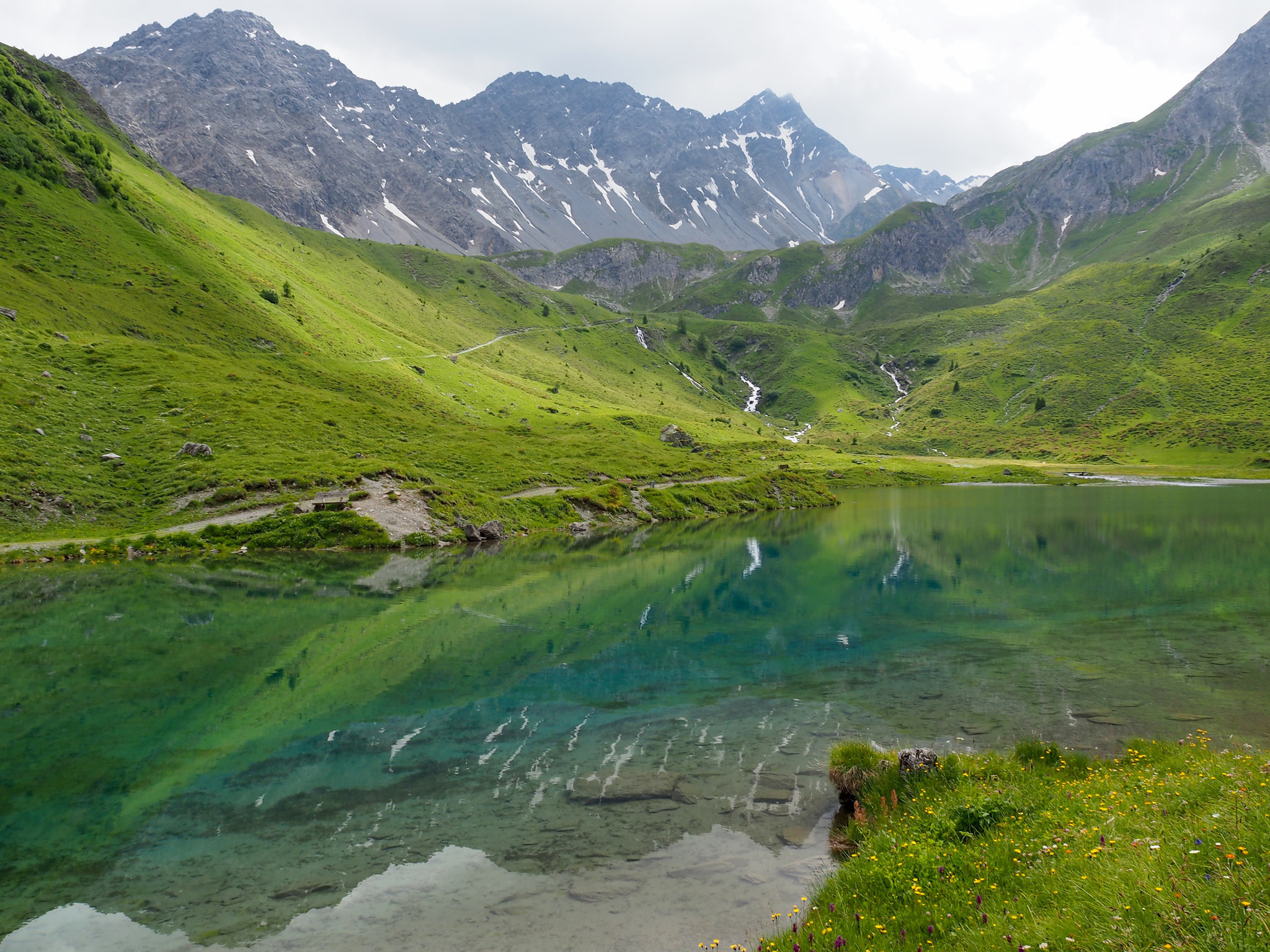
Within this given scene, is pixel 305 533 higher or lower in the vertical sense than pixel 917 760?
lower

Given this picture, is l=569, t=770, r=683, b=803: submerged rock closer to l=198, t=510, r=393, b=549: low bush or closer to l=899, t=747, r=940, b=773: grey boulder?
l=899, t=747, r=940, b=773: grey boulder

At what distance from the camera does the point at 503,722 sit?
19625 mm

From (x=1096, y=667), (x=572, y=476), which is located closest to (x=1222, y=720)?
(x=1096, y=667)

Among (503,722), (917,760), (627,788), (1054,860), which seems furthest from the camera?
(503,722)

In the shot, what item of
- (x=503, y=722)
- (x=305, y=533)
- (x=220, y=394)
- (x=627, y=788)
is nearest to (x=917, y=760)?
(x=627, y=788)

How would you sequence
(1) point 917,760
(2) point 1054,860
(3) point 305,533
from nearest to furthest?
1. (2) point 1054,860
2. (1) point 917,760
3. (3) point 305,533

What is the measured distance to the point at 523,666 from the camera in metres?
25.6

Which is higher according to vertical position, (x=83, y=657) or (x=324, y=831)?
(x=324, y=831)

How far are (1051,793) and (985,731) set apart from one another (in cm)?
606

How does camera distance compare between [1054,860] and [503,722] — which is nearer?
[1054,860]

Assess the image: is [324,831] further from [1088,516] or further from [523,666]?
[1088,516]

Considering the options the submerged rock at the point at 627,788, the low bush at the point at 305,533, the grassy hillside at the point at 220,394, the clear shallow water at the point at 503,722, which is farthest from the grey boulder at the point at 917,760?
the grassy hillside at the point at 220,394

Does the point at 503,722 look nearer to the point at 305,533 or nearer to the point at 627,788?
the point at 627,788

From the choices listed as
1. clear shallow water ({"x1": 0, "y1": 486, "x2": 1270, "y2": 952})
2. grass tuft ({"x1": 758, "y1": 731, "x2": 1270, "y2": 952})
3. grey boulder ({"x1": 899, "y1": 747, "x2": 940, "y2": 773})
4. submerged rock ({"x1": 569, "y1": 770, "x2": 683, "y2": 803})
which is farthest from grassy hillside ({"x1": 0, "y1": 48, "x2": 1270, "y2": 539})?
grass tuft ({"x1": 758, "y1": 731, "x2": 1270, "y2": 952})
